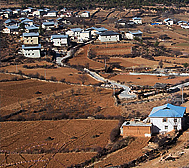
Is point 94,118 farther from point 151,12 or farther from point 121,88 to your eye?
point 151,12

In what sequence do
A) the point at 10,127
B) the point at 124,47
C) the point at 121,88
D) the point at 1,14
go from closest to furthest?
the point at 10,127 < the point at 121,88 < the point at 124,47 < the point at 1,14

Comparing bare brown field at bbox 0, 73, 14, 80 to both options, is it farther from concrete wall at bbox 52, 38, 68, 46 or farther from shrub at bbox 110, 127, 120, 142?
shrub at bbox 110, 127, 120, 142

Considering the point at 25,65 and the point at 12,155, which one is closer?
the point at 12,155

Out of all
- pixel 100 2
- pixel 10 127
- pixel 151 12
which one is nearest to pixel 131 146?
pixel 10 127

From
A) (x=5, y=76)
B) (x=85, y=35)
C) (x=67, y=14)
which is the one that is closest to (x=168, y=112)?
(x=5, y=76)

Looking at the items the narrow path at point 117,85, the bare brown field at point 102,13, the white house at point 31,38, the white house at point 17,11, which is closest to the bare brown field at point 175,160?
the narrow path at point 117,85

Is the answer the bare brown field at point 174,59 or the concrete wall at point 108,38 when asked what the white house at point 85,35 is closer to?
the concrete wall at point 108,38
